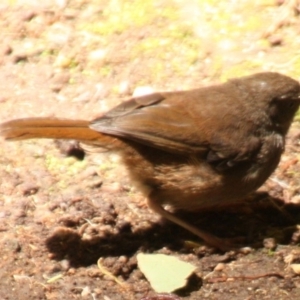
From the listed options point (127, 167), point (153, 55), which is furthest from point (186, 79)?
Answer: point (127, 167)

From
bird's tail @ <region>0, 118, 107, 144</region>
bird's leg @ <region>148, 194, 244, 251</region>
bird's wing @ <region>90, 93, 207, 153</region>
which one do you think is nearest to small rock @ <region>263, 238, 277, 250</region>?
bird's leg @ <region>148, 194, 244, 251</region>

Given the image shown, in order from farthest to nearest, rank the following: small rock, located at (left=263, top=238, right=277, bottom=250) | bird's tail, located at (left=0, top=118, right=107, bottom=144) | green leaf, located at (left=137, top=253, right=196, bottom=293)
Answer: small rock, located at (left=263, top=238, right=277, bottom=250) → bird's tail, located at (left=0, top=118, right=107, bottom=144) → green leaf, located at (left=137, top=253, right=196, bottom=293)

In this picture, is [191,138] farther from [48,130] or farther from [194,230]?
[48,130]

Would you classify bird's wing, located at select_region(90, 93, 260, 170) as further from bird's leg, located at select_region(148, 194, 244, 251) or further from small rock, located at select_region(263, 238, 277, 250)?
small rock, located at select_region(263, 238, 277, 250)

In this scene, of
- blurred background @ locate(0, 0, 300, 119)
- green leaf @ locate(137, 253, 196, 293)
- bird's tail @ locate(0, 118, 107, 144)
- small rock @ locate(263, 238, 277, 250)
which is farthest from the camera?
blurred background @ locate(0, 0, 300, 119)

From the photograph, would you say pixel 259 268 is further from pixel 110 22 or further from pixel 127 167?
pixel 110 22

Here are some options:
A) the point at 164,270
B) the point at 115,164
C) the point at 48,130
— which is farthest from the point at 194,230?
the point at 48,130
